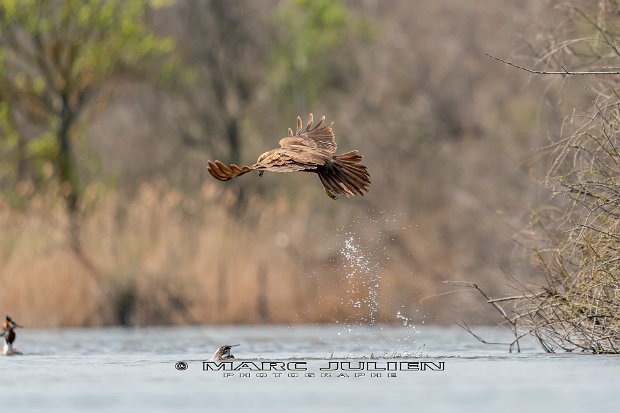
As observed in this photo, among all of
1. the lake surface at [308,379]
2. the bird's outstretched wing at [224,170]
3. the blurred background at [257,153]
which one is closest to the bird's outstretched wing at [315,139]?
the bird's outstretched wing at [224,170]

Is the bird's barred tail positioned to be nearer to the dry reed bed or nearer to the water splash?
the water splash

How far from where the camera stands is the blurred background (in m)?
19.2

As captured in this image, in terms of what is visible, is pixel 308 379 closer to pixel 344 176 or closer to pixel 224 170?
pixel 344 176

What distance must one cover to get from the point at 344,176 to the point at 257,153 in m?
17.3

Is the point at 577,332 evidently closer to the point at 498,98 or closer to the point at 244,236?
the point at 244,236

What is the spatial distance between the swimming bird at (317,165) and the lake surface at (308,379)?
1.33 meters

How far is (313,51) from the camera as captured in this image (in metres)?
28.2

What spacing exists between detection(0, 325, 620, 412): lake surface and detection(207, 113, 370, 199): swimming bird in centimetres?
133

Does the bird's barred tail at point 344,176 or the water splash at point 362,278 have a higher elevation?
the water splash at point 362,278

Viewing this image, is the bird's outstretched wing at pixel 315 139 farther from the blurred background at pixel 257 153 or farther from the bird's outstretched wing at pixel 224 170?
the blurred background at pixel 257 153

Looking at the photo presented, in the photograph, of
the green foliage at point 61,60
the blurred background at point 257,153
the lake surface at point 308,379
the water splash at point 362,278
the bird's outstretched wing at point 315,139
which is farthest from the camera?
the green foliage at point 61,60

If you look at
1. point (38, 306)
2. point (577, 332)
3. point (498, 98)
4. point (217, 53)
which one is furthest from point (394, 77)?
point (577, 332)

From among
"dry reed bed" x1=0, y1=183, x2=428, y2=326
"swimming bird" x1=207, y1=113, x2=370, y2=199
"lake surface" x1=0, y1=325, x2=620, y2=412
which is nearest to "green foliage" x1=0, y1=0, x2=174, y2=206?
"dry reed bed" x1=0, y1=183, x2=428, y2=326

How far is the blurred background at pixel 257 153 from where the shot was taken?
19.2 m
